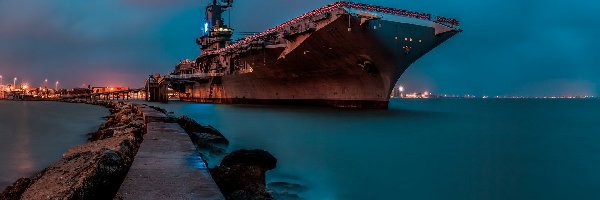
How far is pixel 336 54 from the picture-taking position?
30.1 meters

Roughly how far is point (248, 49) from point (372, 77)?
1083 centimetres

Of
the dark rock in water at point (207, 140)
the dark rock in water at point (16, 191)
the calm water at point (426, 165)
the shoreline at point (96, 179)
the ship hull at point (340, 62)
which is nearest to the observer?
the shoreline at point (96, 179)

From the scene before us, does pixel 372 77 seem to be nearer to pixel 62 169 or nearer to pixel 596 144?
pixel 596 144

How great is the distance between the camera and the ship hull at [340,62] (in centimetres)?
2738

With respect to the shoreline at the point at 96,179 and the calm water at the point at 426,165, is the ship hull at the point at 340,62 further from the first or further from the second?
the shoreline at the point at 96,179

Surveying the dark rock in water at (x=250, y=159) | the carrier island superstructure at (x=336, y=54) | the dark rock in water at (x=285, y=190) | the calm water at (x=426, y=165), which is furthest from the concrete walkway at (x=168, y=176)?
the carrier island superstructure at (x=336, y=54)

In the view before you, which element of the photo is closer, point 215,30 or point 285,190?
point 285,190

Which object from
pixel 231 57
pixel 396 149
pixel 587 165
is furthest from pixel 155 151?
pixel 231 57

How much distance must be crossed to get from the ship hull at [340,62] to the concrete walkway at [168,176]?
20.3 metres

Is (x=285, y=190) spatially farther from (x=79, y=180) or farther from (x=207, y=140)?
(x=207, y=140)

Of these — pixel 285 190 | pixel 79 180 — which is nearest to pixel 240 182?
pixel 285 190

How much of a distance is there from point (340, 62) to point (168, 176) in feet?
88.5

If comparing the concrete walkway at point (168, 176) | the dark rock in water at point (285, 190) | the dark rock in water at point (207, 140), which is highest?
the concrete walkway at point (168, 176)

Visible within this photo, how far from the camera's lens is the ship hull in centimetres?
2738
